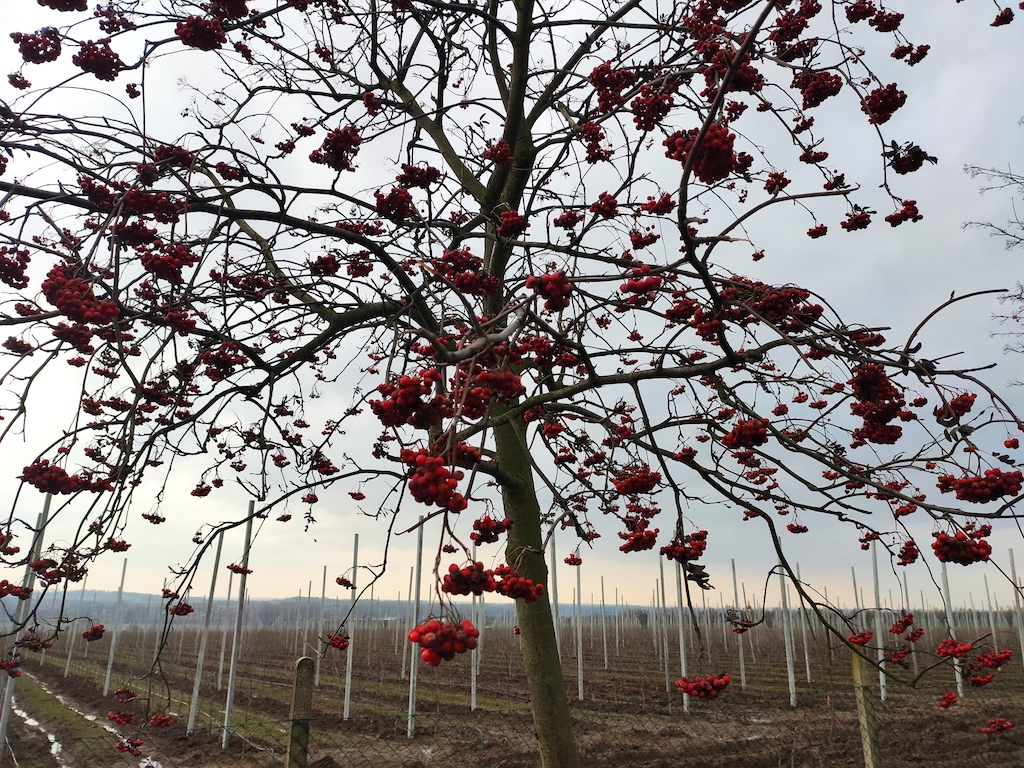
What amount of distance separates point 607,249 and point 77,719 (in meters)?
16.4

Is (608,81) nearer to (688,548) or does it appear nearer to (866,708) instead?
(688,548)

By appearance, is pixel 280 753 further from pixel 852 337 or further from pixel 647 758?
pixel 852 337

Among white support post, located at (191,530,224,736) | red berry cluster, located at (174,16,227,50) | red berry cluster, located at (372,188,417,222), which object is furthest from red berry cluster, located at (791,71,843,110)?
white support post, located at (191,530,224,736)

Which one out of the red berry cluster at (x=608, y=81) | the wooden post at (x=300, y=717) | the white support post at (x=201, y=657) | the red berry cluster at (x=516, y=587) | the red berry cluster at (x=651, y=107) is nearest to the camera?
the red berry cluster at (x=516, y=587)

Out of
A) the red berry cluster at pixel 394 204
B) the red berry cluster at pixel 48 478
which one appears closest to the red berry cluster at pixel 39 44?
the red berry cluster at pixel 394 204

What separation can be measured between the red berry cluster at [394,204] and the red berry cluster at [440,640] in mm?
2275

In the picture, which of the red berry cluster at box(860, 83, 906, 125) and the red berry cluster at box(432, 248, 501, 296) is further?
the red berry cluster at box(860, 83, 906, 125)

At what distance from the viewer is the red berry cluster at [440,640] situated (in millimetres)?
1428

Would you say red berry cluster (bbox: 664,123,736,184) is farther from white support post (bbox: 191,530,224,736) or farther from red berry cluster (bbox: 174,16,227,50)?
white support post (bbox: 191,530,224,736)

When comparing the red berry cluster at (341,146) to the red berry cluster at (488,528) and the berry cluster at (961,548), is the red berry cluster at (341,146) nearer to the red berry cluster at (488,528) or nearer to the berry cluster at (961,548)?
the red berry cluster at (488,528)

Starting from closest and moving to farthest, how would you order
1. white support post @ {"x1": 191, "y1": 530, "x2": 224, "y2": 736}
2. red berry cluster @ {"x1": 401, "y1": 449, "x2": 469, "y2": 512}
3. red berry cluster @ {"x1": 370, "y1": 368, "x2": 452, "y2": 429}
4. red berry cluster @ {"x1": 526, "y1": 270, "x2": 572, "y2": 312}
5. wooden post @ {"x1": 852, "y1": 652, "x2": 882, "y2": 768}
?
red berry cluster @ {"x1": 401, "y1": 449, "x2": 469, "y2": 512}, red berry cluster @ {"x1": 370, "y1": 368, "x2": 452, "y2": 429}, red berry cluster @ {"x1": 526, "y1": 270, "x2": 572, "y2": 312}, wooden post @ {"x1": 852, "y1": 652, "x2": 882, "y2": 768}, white support post @ {"x1": 191, "y1": 530, "x2": 224, "y2": 736}

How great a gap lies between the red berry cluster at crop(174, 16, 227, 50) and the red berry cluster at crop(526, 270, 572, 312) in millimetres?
2384

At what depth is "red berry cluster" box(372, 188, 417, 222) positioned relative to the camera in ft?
10.2

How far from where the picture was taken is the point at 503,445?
15.6 ft
